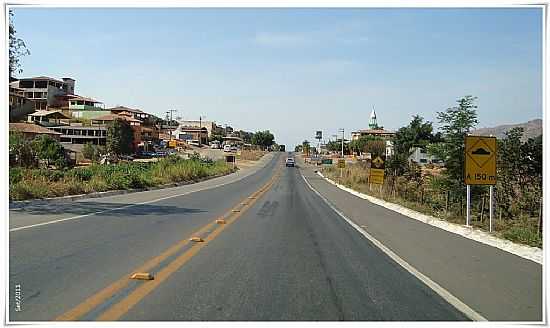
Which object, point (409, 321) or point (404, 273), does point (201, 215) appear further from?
point (409, 321)

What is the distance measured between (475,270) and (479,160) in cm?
594

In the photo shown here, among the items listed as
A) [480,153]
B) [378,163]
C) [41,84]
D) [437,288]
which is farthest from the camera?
[41,84]

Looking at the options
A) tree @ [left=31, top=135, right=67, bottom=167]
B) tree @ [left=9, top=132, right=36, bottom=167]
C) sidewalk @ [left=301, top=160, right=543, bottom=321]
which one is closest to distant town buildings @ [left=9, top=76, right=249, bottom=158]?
tree @ [left=31, top=135, right=67, bottom=167]

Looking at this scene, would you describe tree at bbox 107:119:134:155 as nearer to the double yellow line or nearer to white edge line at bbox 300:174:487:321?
the double yellow line

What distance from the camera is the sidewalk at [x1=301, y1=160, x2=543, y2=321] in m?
6.84

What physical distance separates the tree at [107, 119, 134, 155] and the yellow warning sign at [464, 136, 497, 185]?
5890 cm

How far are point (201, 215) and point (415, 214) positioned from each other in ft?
25.5

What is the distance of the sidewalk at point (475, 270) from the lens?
684 cm

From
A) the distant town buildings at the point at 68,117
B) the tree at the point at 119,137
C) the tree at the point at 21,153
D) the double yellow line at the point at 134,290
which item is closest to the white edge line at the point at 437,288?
the double yellow line at the point at 134,290

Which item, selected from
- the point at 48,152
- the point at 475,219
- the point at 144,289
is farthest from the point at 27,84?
the point at 144,289

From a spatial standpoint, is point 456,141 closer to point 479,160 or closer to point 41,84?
point 479,160

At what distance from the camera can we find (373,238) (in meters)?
13.4

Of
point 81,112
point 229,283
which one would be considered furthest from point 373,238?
point 81,112

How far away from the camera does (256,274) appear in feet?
27.0
